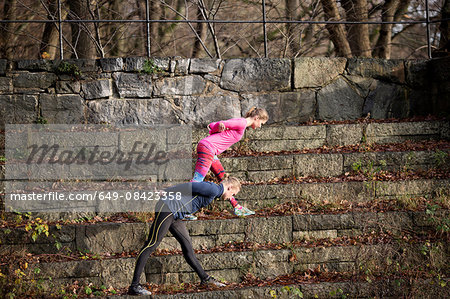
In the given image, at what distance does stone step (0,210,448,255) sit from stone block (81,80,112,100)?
2.69 metres

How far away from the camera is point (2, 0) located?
10.5 metres

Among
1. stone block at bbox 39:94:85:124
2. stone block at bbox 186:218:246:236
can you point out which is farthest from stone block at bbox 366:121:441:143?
stone block at bbox 39:94:85:124

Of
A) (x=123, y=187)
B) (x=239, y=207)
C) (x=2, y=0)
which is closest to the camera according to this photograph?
(x=239, y=207)

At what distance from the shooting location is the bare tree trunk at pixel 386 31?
10.5 metres

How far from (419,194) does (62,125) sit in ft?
16.6

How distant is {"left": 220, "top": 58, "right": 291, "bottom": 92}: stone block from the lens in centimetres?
759

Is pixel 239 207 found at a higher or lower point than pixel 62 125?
lower

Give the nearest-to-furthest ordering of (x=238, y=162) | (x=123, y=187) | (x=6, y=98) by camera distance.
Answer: (x=123, y=187), (x=238, y=162), (x=6, y=98)

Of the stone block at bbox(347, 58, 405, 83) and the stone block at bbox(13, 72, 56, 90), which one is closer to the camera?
the stone block at bbox(13, 72, 56, 90)

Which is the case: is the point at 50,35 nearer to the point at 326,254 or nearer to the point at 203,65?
the point at 203,65

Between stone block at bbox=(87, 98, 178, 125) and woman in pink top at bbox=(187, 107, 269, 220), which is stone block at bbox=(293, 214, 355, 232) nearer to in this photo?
woman in pink top at bbox=(187, 107, 269, 220)

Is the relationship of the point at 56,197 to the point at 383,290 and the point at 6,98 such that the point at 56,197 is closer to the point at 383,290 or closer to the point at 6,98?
the point at 6,98

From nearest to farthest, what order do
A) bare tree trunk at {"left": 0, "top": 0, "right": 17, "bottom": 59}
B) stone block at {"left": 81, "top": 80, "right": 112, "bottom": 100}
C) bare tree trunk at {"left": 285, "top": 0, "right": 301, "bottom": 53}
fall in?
stone block at {"left": 81, "top": 80, "right": 112, "bottom": 100}, bare tree trunk at {"left": 285, "top": 0, "right": 301, "bottom": 53}, bare tree trunk at {"left": 0, "top": 0, "right": 17, "bottom": 59}

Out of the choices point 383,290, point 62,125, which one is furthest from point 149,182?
point 383,290
